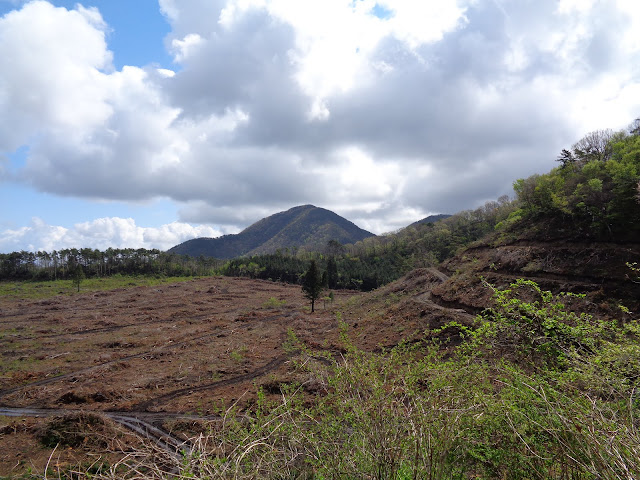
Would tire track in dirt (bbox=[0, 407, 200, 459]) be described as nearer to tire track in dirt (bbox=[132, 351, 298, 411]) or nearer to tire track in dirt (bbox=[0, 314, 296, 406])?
tire track in dirt (bbox=[132, 351, 298, 411])

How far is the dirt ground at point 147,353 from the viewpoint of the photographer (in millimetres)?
14305

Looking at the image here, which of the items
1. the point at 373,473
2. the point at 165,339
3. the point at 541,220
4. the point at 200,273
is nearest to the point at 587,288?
the point at 541,220

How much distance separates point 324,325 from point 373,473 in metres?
30.5

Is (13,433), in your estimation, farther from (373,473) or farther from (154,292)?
(154,292)

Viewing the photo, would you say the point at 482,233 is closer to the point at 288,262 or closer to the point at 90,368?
the point at 288,262

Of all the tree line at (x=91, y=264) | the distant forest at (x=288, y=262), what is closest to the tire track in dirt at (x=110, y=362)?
the distant forest at (x=288, y=262)

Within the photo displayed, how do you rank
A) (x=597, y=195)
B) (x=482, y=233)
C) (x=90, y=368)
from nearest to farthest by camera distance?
(x=90, y=368) → (x=597, y=195) → (x=482, y=233)

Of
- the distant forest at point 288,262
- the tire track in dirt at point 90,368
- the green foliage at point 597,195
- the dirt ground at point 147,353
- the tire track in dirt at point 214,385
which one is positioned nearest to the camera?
the dirt ground at point 147,353

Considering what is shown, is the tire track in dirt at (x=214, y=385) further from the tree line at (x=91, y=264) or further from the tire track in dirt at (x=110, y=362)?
the tree line at (x=91, y=264)

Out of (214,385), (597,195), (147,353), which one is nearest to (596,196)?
(597,195)

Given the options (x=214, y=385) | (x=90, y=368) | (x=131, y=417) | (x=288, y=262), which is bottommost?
(x=214, y=385)

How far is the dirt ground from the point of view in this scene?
563 inches

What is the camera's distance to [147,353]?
2448cm

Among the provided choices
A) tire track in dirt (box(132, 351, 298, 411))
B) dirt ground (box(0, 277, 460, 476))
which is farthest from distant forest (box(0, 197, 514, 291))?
tire track in dirt (box(132, 351, 298, 411))
